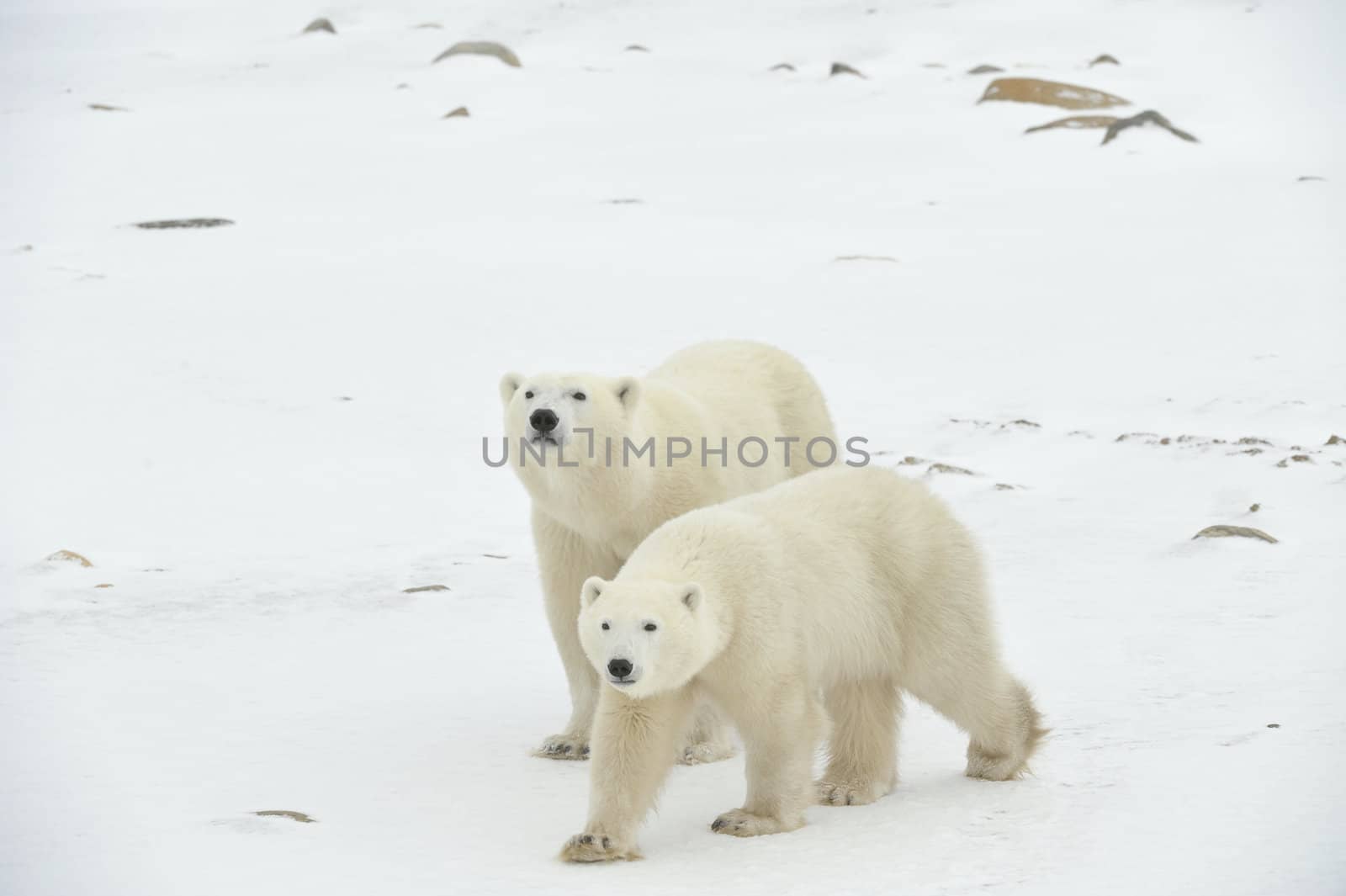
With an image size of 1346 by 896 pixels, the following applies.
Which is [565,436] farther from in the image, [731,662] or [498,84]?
[498,84]

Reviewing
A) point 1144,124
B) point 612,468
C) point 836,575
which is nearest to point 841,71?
point 1144,124

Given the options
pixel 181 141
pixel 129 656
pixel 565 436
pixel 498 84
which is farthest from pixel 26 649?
pixel 498 84

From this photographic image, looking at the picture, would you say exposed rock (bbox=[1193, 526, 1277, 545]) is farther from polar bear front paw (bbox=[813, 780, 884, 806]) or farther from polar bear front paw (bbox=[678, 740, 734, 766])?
polar bear front paw (bbox=[813, 780, 884, 806])

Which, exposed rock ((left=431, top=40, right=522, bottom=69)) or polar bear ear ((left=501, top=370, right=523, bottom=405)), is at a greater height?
polar bear ear ((left=501, top=370, right=523, bottom=405))

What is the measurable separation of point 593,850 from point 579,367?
19.7 ft

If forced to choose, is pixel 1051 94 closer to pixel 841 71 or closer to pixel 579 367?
pixel 841 71

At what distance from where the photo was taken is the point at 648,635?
3.61 metres

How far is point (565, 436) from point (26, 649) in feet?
7.25

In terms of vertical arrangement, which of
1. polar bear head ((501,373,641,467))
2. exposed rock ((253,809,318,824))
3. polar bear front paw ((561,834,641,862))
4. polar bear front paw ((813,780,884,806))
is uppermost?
polar bear head ((501,373,641,467))


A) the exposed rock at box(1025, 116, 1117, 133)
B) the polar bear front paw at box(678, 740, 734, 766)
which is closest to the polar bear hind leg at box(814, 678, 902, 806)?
the polar bear front paw at box(678, 740, 734, 766)

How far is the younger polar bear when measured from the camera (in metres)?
3.69

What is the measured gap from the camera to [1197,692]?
4672 mm

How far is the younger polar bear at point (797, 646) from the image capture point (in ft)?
12.1

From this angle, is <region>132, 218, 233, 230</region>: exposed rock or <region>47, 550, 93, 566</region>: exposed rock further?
<region>132, 218, 233, 230</region>: exposed rock
